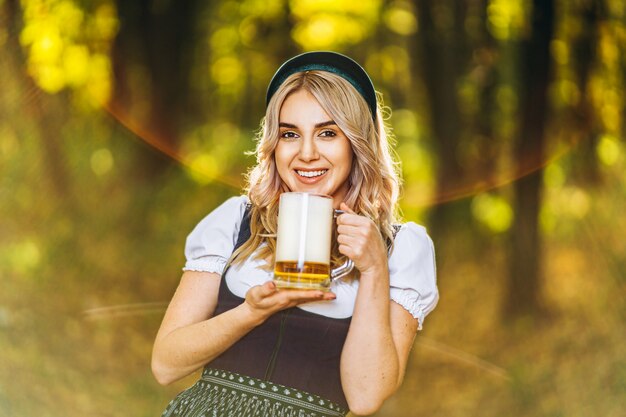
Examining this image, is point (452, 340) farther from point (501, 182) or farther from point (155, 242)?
point (155, 242)

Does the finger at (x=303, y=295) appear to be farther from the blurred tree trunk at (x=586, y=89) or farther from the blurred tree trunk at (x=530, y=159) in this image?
the blurred tree trunk at (x=586, y=89)

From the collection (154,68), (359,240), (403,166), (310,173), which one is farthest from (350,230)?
(154,68)

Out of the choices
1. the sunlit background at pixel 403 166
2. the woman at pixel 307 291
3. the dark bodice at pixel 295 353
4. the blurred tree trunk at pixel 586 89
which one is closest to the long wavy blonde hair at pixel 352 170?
the woman at pixel 307 291

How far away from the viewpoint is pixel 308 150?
5.24 feet

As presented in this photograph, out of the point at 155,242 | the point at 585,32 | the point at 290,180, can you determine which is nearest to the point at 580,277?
the point at 585,32

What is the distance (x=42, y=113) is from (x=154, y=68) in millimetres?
513

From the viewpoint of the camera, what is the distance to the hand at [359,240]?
4.66 feet

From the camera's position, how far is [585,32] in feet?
11.8

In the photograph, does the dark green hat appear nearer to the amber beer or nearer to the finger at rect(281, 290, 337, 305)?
the amber beer

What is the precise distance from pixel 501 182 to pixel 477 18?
73 centimetres

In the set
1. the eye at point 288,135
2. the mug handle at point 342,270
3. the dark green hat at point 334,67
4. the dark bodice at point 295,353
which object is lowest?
the dark bodice at point 295,353

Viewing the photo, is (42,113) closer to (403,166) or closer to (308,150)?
(403,166)

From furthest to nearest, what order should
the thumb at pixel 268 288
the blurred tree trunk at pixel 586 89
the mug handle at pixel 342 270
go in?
the blurred tree trunk at pixel 586 89 → the mug handle at pixel 342 270 → the thumb at pixel 268 288

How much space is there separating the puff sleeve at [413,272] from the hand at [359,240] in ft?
0.40
